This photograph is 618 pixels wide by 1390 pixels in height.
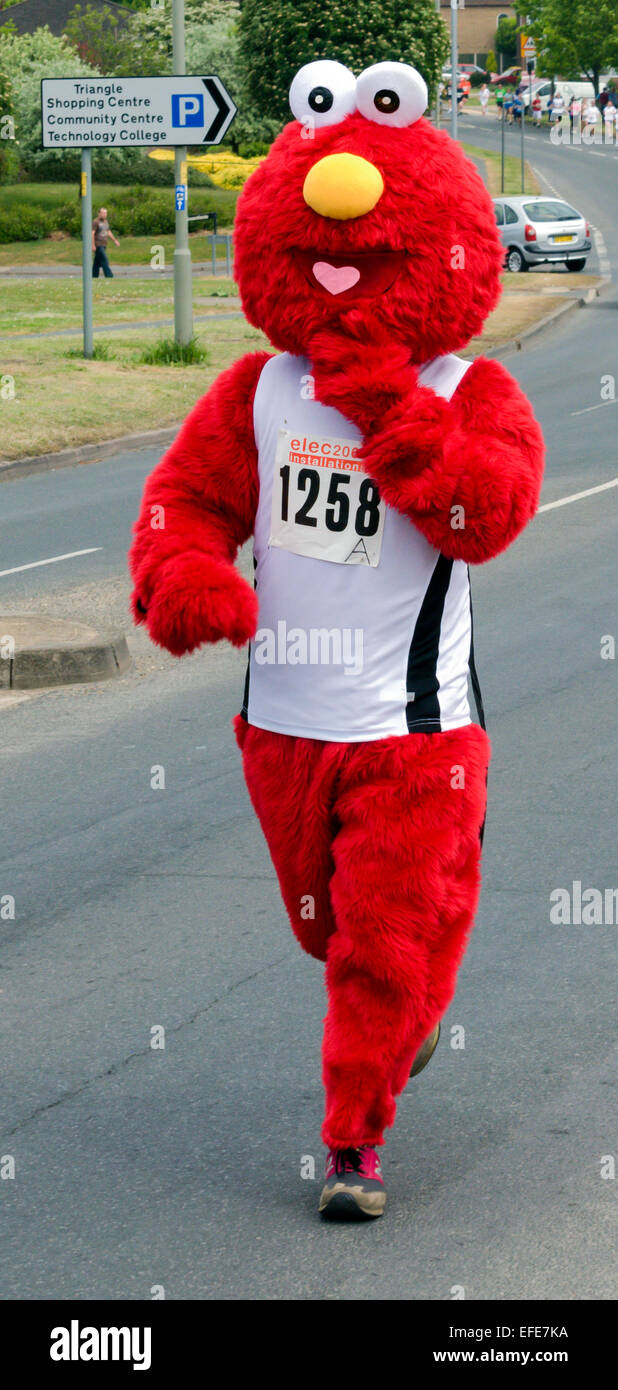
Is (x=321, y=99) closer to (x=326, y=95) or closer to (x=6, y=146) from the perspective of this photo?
(x=326, y=95)

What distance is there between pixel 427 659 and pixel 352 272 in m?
0.80

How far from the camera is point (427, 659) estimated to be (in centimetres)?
365

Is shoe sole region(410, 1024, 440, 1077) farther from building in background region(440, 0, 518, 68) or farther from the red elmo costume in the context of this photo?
building in background region(440, 0, 518, 68)

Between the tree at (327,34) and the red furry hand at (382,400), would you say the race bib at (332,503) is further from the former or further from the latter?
the tree at (327,34)

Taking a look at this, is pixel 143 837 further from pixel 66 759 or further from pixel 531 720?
pixel 531 720

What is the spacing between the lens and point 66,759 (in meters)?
7.05

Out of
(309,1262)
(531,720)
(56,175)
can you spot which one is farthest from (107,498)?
(56,175)

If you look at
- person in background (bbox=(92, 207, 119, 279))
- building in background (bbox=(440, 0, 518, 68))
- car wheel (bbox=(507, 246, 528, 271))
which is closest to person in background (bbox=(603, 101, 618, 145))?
building in background (bbox=(440, 0, 518, 68))

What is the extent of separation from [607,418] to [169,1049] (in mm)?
14028

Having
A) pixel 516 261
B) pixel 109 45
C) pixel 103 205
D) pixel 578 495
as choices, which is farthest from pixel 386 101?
pixel 109 45

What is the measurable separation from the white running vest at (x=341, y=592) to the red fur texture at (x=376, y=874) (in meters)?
0.07

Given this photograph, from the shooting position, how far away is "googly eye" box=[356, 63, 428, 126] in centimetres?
361

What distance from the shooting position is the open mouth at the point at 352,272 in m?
3.58
